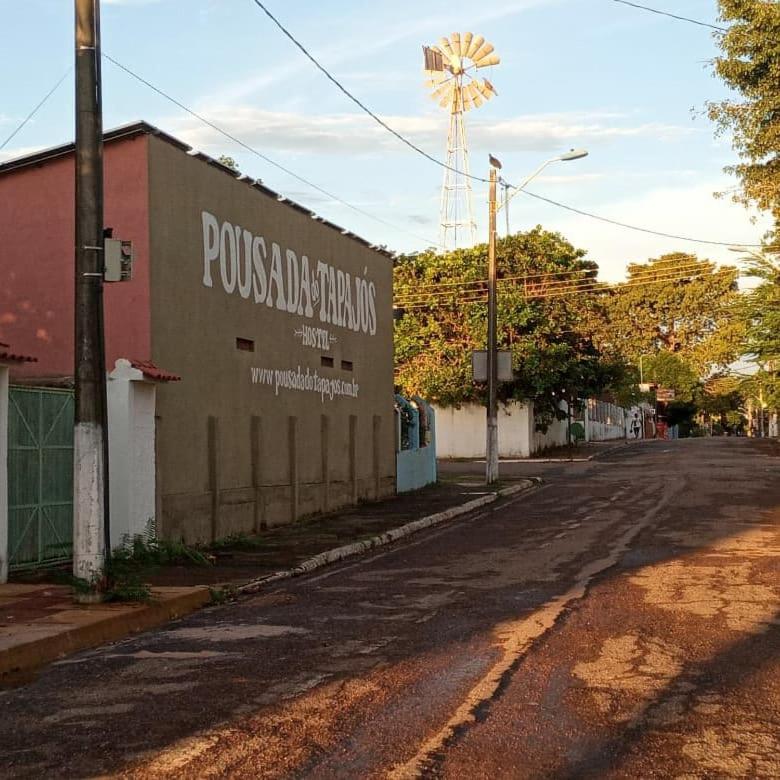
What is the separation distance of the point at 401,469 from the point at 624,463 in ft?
49.0

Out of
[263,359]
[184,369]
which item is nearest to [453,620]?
[184,369]

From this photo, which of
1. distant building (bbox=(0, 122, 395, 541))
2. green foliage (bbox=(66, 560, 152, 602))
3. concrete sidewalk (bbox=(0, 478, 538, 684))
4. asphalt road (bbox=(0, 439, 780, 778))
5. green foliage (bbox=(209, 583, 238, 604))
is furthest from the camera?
distant building (bbox=(0, 122, 395, 541))

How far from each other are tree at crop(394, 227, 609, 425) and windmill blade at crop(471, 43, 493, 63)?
24.7ft

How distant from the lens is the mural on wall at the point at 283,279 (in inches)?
719

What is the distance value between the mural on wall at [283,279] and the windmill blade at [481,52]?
80.8 ft

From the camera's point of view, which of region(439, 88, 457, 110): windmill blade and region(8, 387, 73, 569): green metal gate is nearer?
region(8, 387, 73, 569): green metal gate

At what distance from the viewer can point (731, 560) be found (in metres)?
14.2

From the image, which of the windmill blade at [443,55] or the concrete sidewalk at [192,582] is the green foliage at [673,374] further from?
the concrete sidewalk at [192,582]

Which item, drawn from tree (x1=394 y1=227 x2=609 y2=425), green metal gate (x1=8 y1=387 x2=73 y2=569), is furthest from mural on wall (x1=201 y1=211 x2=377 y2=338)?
tree (x1=394 y1=227 x2=609 y2=425)

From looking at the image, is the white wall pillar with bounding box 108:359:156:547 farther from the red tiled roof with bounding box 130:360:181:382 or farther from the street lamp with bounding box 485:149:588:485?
the street lamp with bounding box 485:149:588:485

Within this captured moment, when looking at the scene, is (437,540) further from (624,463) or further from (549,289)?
(549,289)

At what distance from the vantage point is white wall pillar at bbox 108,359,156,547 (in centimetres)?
1497

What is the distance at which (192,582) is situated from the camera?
13.1 meters

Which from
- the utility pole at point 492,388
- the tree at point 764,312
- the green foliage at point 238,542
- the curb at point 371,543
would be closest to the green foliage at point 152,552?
the curb at point 371,543
